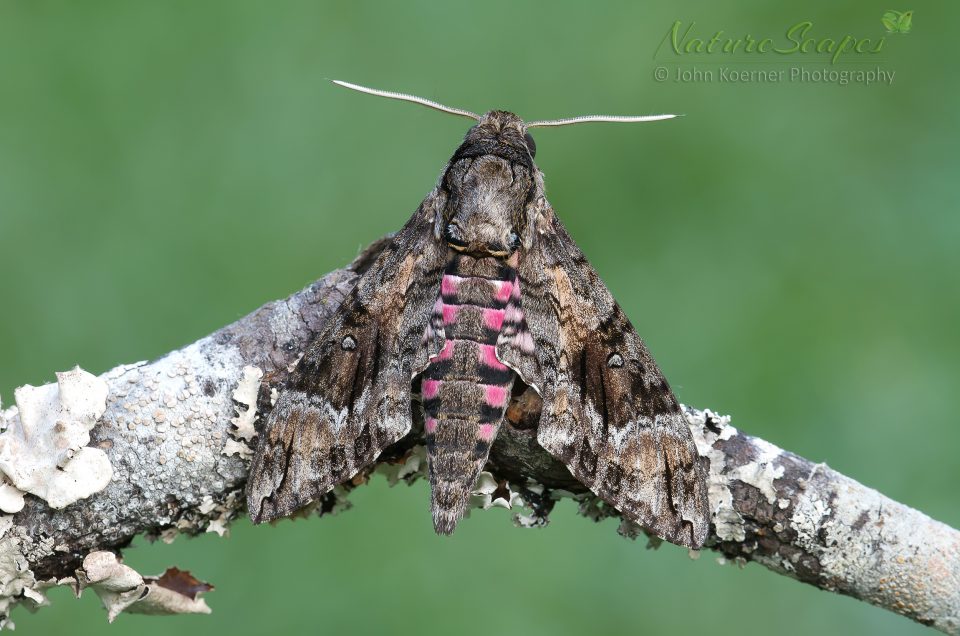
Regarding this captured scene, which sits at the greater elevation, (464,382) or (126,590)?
(464,382)

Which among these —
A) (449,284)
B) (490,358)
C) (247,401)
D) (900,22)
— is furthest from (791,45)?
(247,401)

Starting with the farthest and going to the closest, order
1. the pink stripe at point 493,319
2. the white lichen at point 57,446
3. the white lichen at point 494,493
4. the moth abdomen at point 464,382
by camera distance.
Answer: the pink stripe at point 493,319
the white lichen at point 494,493
the moth abdomen at point 464,382
the white lichen at point 57,446

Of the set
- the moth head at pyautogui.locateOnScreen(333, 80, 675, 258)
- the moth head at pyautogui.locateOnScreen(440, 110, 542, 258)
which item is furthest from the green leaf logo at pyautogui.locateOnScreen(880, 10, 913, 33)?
the moth head at pyautogui.locateOnScreen(440, 110, 542, 258)

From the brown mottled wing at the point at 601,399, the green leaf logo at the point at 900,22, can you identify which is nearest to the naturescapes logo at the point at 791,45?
the green leaf logo at the point at 900,22

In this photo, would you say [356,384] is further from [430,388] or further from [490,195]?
[490,195]

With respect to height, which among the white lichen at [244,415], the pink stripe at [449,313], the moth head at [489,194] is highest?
the moth head at [489,194]

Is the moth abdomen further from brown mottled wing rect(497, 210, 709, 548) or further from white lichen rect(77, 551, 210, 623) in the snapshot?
white lichen rect(77, 551, 210, 623)

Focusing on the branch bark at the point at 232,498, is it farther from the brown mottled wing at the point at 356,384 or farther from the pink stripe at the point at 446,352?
the pink stripe at the point at 446,352

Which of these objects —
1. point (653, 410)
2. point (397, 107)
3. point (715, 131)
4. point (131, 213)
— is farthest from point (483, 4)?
point (653, 410)
